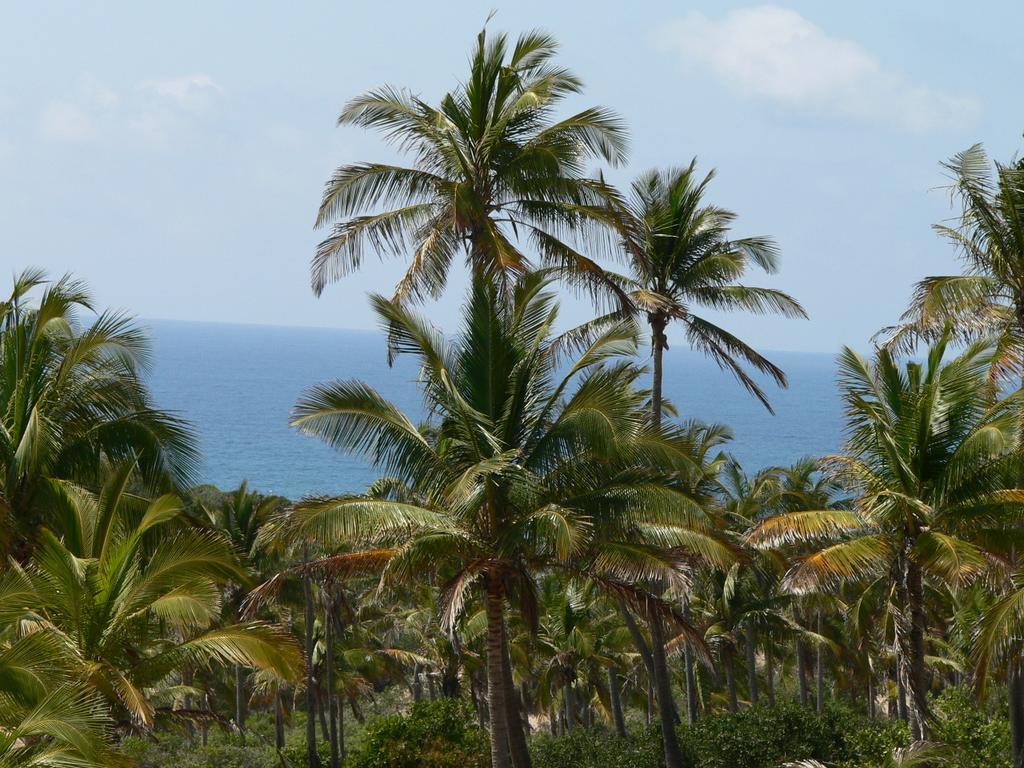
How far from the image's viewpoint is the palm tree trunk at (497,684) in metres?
16.2

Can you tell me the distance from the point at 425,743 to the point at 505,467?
34.7ft

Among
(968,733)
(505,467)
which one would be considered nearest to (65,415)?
(505,467)

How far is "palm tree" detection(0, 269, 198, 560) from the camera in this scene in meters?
15.6

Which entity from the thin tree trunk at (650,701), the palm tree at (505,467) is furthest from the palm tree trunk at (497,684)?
the thin tree trunk at (650,701)

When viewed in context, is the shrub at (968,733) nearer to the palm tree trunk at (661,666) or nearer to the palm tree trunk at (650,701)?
the palm tree trunk at (661,666)

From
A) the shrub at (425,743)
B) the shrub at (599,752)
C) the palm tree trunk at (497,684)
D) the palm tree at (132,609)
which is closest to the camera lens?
the palm tree at (132,609)

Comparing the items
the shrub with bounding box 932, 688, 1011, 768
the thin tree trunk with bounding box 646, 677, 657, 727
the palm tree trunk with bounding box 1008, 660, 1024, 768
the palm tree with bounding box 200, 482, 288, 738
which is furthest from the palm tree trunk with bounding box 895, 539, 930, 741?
the palm tree with bounding box 200, 482, 288, 738

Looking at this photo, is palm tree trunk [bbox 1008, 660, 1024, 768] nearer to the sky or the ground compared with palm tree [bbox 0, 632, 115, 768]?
nearer to the ground

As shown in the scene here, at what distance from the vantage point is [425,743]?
23109mm

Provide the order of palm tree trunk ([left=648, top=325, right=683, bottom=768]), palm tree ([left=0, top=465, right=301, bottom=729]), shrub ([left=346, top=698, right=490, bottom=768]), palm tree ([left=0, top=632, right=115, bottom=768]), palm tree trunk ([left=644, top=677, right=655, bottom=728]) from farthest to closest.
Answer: palm tree trunk ([left=644, top=677, right=655, bottom=728]) → shrub ([left=346, top=698, right=490, bottom=768]) → palm tree trunk ([left=648, top=325, right=683, bottom=768]) → palm tree ([left=0, top=465, right=301, bottom=729]) → palm tree ([left=0, top=632, right=115, bottom=768])

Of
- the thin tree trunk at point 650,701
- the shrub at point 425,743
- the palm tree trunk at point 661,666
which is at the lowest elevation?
the thin tree trunk at point 650,701

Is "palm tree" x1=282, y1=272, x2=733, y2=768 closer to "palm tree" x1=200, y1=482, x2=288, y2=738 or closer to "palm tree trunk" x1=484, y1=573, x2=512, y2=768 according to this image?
"palm tree trunk" x1=484, y1=573, x2=512, y2=768

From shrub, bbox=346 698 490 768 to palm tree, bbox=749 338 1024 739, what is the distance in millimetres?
9528

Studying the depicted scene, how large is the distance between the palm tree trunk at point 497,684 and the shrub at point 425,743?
704 cm
